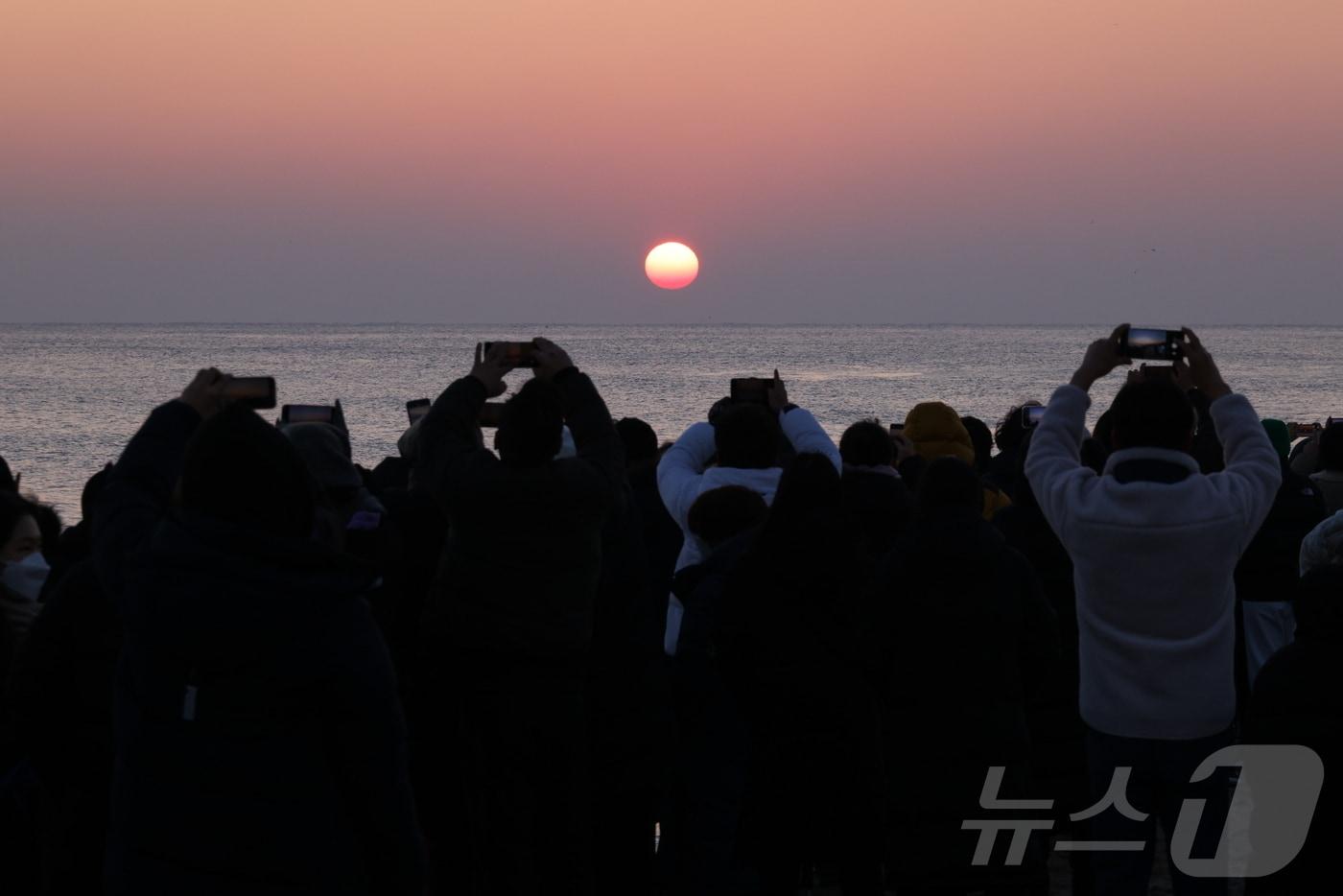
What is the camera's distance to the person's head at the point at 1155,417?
4.18 meters

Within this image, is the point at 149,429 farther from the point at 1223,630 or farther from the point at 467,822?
the point at 1223,630

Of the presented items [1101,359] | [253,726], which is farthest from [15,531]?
[1101,359]

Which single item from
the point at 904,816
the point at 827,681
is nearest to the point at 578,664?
the point at 827,681

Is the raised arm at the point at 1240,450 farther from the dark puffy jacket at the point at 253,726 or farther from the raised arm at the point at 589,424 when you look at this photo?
the dark puffy jacket at the point at 253,726

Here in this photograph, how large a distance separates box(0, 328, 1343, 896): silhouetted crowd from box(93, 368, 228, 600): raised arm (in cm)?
1

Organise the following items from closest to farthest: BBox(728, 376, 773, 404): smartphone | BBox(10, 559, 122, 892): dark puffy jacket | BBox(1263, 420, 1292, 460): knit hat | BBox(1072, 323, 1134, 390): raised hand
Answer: BBox(10, 559, 122, 892): dark puffy jacket
BBox(1072, 323, 1134, 390): raised hand
BBox(728, 376, 773, 404): smartphone
BBox(1263, 420, 1292, 460): knit hat

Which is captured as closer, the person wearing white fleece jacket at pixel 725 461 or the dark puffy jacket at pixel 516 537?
the dark puffy jacket at pixel 516 537

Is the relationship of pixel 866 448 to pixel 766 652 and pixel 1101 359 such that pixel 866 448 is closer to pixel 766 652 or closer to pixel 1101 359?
pixel 766 652

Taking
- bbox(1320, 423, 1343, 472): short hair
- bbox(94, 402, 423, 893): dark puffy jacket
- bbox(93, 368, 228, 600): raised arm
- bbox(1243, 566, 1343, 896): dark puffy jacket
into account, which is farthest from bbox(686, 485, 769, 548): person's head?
bbox(1320, 423, 1343, 472): short hair

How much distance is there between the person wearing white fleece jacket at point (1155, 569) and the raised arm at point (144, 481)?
2.36 m

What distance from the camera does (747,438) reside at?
5309mm

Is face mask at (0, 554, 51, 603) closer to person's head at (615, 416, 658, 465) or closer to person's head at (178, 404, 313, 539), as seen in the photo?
person's head at (178, 404, 313, 539)

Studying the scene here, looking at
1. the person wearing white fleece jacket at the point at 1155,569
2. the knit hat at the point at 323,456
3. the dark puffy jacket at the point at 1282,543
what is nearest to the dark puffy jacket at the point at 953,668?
the person wearing white fleece jacket at the point at 1155,569

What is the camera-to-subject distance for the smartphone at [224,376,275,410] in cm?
353
